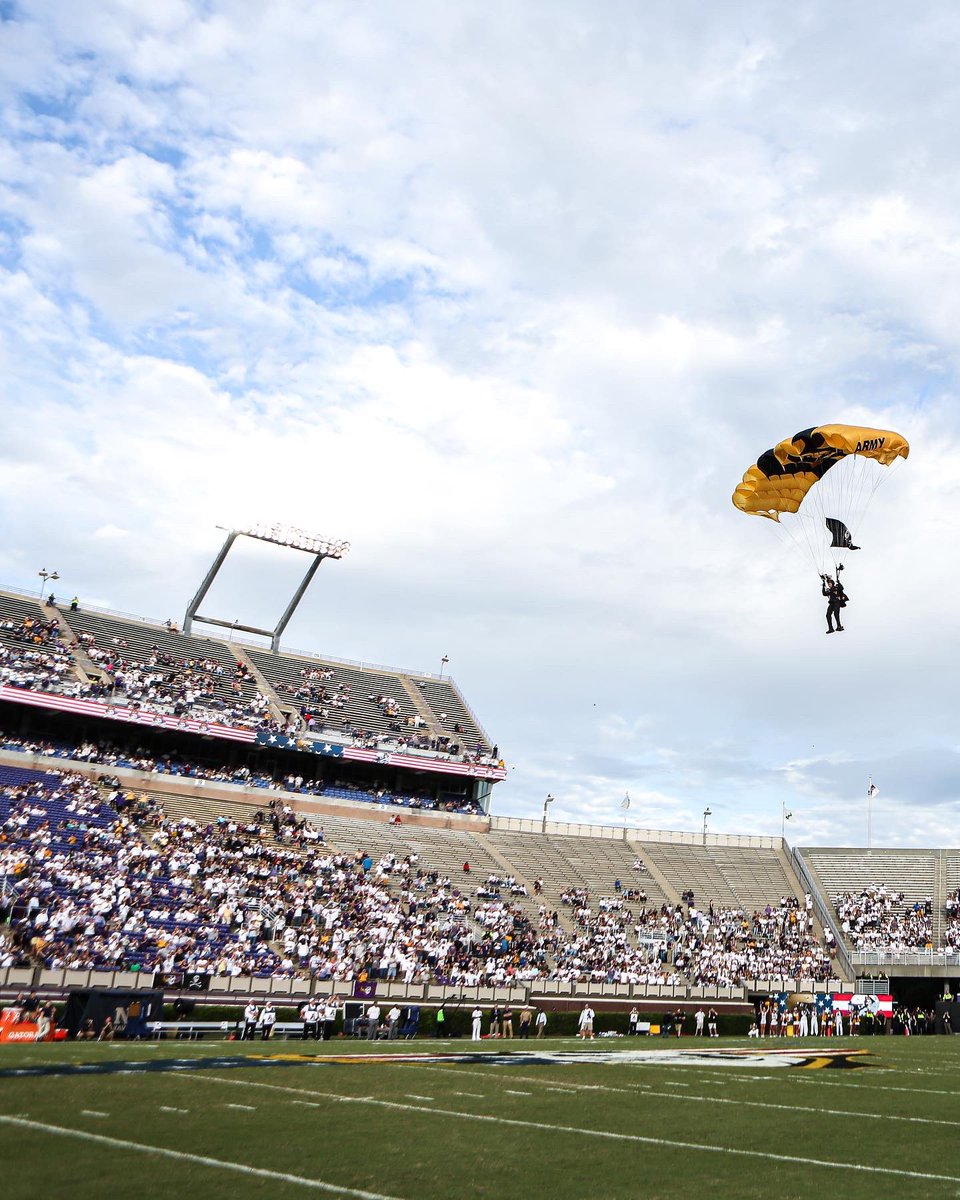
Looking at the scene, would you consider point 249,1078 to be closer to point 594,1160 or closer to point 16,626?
point 594,1160

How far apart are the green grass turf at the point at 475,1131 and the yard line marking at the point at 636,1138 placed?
58 millimetres

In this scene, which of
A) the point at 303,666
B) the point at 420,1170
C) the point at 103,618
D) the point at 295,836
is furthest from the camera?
the point at 303,666

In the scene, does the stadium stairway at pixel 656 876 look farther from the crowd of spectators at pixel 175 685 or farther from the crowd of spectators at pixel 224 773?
the crowd of spectators at pixel 175 685

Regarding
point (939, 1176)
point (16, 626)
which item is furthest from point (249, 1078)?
point (16, 626)

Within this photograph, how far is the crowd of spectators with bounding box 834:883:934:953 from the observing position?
172 feet

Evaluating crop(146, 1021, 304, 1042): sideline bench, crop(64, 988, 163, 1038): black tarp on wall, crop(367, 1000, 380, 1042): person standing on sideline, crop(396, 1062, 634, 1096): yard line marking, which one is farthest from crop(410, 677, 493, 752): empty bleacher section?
crop(396, 1062, 634, 1096): yard line marking

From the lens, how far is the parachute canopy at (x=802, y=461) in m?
28.6

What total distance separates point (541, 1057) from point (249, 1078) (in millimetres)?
8900

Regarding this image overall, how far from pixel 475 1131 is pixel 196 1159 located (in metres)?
3.81

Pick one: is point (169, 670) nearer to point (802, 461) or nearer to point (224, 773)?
point (224, 773)

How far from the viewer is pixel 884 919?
180 feet

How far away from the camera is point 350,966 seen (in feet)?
124

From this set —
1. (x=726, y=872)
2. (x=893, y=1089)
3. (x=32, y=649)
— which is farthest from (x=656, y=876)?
(x=893, y=1089)

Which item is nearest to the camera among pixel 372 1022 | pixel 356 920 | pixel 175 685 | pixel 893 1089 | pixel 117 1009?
pixel 893 1089
